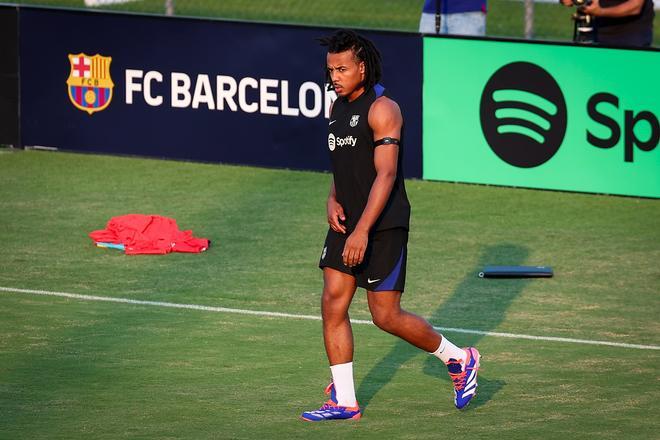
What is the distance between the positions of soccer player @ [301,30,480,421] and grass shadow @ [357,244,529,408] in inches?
23.5

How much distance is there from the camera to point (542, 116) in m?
14.4

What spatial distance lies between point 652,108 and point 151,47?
214 inches

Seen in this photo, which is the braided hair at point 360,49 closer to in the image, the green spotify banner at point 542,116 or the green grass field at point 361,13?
the green spotify banner at point 542,116

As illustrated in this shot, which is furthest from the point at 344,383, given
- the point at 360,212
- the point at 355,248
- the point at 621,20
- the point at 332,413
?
the point at 621,20

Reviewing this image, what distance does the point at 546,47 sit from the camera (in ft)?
47.2

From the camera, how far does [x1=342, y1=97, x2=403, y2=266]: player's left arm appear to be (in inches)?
297

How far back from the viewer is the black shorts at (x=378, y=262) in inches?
305

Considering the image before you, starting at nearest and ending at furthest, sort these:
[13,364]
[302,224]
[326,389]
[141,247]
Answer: [326,389], [13,364], [141,247], [302,224]

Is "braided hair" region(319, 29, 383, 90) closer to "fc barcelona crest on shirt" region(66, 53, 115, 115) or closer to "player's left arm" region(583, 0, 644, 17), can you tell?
"player's left arm" region(583, 0, 644, 17)

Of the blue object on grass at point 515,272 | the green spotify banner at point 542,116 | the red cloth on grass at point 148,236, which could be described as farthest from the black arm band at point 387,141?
the green spotify banner at point 542,116

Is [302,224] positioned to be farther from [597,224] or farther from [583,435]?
[583,435]

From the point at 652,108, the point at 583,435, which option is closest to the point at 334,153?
the point at 583,435

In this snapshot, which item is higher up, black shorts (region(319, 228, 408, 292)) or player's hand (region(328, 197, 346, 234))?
player's hand (region(328, 197, 346, 234))

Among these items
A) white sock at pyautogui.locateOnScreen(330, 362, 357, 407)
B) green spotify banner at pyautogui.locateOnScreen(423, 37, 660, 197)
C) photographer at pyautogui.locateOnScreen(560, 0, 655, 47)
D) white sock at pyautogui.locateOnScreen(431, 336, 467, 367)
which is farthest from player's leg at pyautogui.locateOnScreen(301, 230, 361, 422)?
photographer at pyautogui.locateOnScreen(560, 0, 655, 47)
